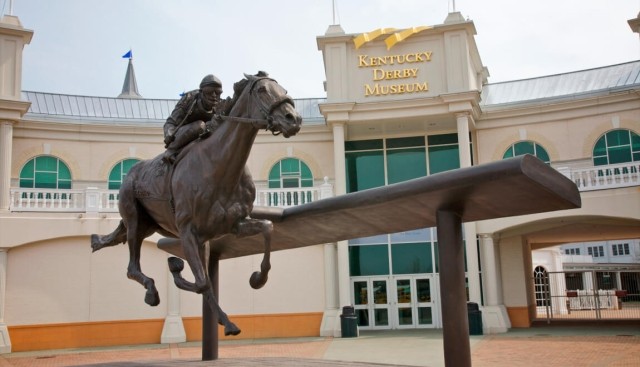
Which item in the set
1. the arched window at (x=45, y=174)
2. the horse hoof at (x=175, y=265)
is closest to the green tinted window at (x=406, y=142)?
the arched window at (x=45, y=174)

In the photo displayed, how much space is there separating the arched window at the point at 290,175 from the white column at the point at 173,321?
555cm

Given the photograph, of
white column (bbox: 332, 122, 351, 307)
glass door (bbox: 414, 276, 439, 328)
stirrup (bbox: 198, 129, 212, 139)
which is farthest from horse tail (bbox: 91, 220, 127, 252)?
glass door (bbox: 414, 276, 439, 328)

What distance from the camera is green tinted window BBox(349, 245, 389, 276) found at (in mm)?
24016

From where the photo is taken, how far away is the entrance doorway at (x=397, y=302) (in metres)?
23.6

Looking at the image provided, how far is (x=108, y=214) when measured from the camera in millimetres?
21188

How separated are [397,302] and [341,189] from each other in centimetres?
471

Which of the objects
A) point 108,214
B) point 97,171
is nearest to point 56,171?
point 97,171

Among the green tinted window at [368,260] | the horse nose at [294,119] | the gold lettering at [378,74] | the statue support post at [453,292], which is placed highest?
the gold lettering at [378,74]

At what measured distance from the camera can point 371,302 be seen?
23.8 metres

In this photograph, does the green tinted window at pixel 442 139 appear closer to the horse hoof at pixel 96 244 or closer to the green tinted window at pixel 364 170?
the green tinted window at pixel 364 170

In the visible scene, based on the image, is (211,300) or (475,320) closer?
(211,300)

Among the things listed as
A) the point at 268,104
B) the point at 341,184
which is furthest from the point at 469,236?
the point at 268,104

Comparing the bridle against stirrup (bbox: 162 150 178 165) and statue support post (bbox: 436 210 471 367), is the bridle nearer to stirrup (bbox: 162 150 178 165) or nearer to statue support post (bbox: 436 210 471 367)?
stirrup (bbox: 162 150 178 165)

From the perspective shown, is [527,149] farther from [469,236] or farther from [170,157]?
[170,157]
